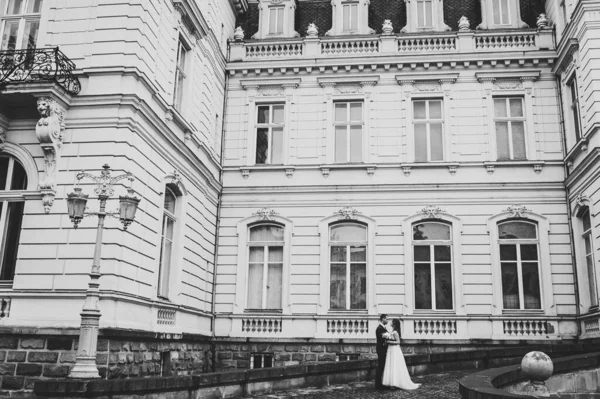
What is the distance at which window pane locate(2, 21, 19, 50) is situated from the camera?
16.3 m

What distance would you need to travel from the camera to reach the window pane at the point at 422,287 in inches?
819

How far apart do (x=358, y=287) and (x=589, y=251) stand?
7.47 m

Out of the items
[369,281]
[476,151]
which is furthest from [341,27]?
[369,281]

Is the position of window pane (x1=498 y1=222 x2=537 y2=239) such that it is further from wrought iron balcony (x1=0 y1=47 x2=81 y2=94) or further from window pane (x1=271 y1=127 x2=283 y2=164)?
wrought iron balcony (x1=0 y1=47 x2=81 y2=94)

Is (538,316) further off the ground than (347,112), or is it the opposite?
(347,112)

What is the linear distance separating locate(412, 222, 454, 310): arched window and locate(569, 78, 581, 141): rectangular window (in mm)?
5186

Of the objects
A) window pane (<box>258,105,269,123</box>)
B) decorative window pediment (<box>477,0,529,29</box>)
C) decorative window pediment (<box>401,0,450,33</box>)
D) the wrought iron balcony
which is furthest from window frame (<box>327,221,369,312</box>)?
the wrought iron balcony

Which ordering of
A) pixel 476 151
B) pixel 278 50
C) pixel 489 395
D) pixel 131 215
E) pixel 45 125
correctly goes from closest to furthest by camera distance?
1. pixel 489 395
2. pixel 131 215
3. pixel 45 125
4. pixel 476 151
5. pixel 278 50

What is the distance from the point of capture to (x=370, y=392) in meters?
13.6

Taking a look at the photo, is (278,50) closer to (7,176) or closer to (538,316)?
(7,176)

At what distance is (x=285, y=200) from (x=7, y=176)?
9.47 metres

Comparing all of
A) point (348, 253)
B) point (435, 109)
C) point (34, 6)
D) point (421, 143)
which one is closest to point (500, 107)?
point (435, 109)

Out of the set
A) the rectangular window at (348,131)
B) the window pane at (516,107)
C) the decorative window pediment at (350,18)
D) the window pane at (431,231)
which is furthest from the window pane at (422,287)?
the decorative window pediment at (350,18)

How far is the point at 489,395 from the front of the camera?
8.80 metres
